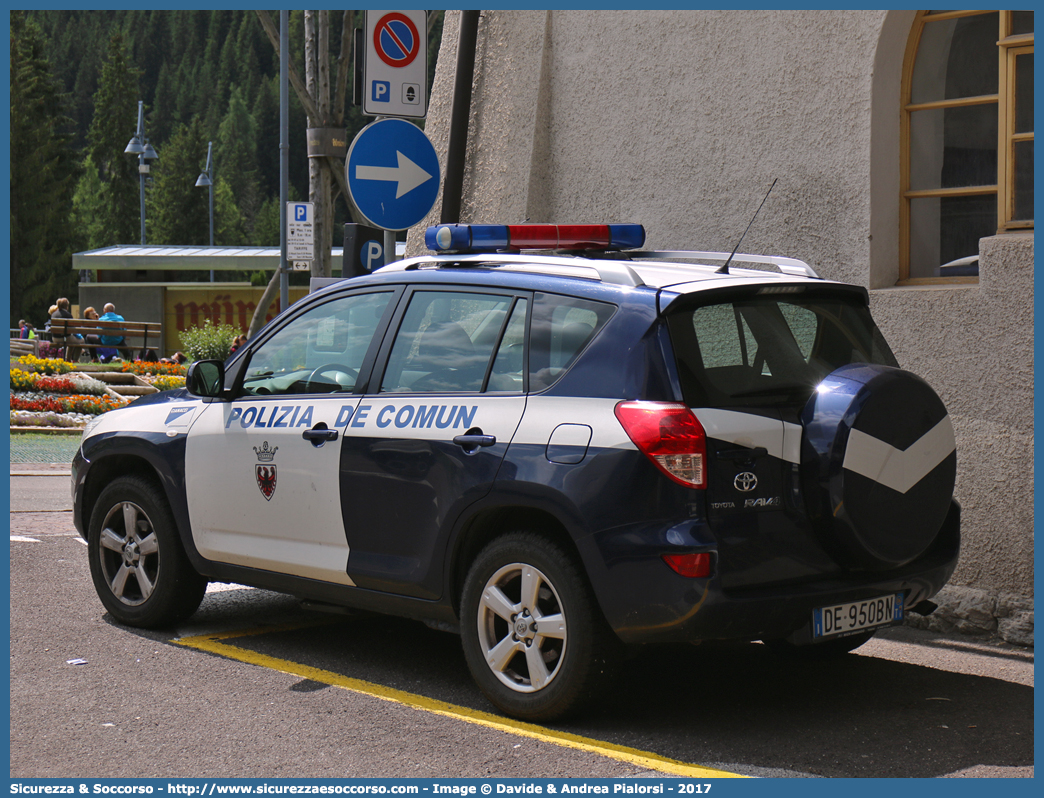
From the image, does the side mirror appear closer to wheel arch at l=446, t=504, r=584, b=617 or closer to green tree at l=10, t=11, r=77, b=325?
wheel arch at l=446, t=504, r=584, b=617

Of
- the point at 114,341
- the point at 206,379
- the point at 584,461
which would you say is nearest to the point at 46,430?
the point at 114,341

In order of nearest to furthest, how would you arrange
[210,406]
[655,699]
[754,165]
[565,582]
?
[565,582], [655,699], [210,406], [754,165]

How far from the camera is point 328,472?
523 centimetres

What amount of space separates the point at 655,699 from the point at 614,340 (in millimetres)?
1572

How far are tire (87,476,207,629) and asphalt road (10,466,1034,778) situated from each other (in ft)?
0.45

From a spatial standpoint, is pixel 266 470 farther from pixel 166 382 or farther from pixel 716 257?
pixel 166 382

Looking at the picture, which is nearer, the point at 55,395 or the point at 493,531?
the point at 493,531

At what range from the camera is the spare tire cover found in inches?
173

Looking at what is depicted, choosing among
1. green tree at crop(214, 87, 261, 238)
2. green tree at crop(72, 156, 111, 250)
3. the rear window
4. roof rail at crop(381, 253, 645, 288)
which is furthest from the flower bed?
green tree at crop(214, 87, 261, 238)

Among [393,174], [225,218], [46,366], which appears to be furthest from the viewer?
[225,218]

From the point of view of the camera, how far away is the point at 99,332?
29.9 m

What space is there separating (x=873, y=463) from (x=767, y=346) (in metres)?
0.61

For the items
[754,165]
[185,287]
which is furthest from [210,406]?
[185,287]

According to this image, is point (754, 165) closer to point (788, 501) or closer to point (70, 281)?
point (788, 501)
